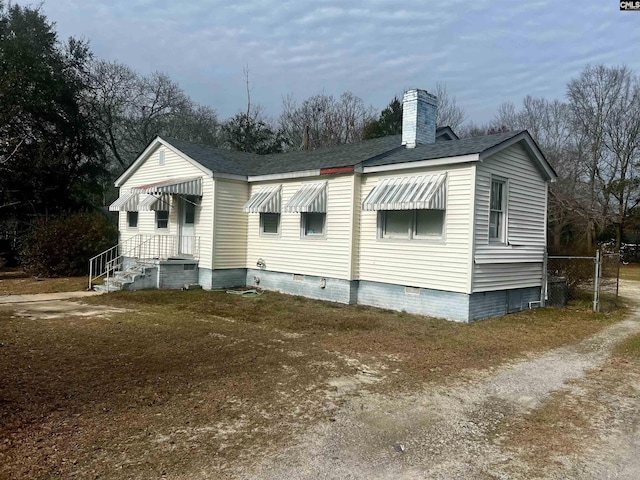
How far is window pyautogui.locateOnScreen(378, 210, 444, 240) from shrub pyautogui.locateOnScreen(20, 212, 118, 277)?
12.0 metres

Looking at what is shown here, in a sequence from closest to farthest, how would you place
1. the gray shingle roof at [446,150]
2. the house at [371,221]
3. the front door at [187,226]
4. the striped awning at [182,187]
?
1. the gray shingle roof at [446,150]
2. the house at [371,221]
3. the striped awning at [182,187]
4. the front door at [187,226]

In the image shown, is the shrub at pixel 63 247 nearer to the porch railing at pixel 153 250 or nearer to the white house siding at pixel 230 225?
the porch railing at pixel 153 250

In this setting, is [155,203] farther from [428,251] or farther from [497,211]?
[497,211]

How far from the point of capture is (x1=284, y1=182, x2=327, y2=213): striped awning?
481 inches

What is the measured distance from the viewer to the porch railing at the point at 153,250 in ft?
48.3

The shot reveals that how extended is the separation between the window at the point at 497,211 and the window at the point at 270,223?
6.34 meters

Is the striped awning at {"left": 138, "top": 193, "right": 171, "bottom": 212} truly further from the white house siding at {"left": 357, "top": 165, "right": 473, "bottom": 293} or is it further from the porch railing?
the white house siding at {"left": 357, "top": 165, "right": 473, "bottom": 293}

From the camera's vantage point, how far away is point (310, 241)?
42.3ft

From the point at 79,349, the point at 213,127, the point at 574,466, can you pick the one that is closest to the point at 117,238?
the point at 79,349

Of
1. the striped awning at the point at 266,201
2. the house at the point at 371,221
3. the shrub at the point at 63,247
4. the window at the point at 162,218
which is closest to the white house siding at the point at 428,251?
the house at the point at 371,221

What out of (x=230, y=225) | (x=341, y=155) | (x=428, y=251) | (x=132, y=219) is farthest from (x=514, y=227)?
(x=132, y=219)

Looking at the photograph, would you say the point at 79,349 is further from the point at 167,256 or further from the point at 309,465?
the point at 167,256

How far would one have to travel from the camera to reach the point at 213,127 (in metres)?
40.6

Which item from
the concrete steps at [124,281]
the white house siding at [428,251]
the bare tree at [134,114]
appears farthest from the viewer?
the bare tree at [134,114]
